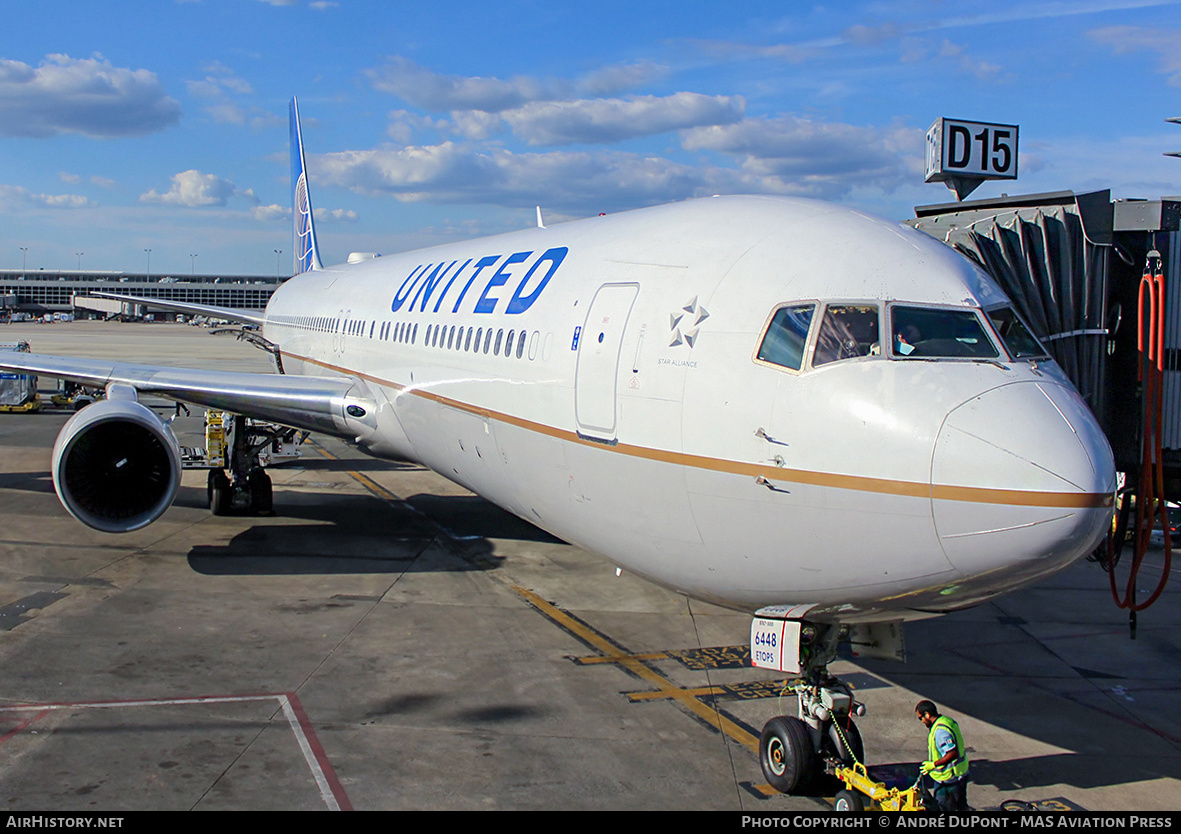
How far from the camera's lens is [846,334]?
245 inches

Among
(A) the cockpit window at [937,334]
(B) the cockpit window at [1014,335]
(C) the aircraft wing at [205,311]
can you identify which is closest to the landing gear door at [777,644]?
(A) the cockpit window at [937,334]

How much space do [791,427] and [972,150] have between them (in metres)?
13.9

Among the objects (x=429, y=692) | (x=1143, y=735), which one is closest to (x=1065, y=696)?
(x=1143, y=735)

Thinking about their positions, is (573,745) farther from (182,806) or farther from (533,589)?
(533,589)

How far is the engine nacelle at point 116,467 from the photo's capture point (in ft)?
41.3

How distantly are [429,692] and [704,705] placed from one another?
2.65 metres

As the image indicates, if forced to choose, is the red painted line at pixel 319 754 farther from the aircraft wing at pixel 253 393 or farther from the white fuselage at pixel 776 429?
the aircraft wing at pixel 253 393

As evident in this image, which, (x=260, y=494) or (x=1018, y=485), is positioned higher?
(x=1018, y=485)

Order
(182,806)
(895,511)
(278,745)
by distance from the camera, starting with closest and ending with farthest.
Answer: (895,511) < (182,806) < (278,745)

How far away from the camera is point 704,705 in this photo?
29.4 ft

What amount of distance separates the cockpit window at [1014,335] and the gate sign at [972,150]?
39.6 ft

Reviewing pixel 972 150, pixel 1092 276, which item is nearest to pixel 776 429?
pixel 1092 276

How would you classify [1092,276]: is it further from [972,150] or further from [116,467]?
[116,467]
